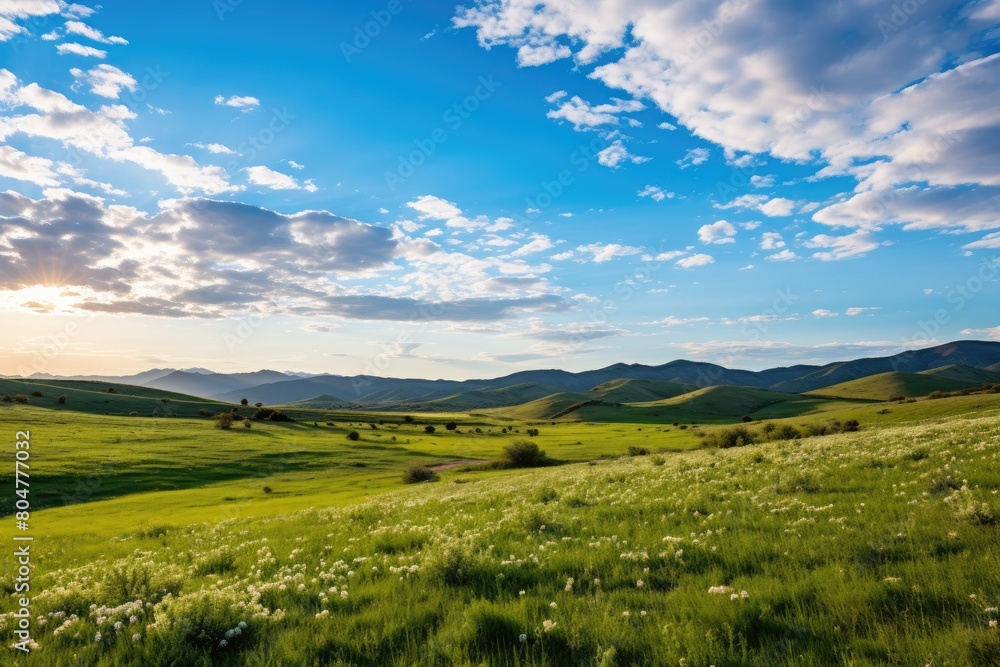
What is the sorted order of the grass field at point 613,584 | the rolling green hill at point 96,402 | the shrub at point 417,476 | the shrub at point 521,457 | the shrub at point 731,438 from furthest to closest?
the rolling green hill at point 96,402 → the shrub at point 521,457 → the shrub at point 731,438 → the shrub at point 417,476 → the grass field at point 613,584

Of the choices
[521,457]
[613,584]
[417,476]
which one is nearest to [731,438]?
[521,457]

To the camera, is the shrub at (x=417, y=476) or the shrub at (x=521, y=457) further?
the shrub at (x=521, y=457)

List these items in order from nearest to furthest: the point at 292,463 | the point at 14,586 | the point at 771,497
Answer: the point at 14,586
the point at 771,497
the point at 292,463

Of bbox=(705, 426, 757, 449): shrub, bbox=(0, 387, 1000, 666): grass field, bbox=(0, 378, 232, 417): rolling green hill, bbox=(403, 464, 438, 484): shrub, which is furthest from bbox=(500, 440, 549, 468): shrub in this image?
bbox=(0, 378, 232, 417): rolling green hill

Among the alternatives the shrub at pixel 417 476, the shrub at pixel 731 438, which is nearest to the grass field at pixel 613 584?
the shrub at pixel 417 476

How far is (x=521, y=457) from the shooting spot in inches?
2616

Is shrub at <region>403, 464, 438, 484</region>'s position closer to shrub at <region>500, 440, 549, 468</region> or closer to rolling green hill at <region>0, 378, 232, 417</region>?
shrub at <region>500, 440, 549, 468</region>

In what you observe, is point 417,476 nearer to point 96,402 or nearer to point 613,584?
point 613,584

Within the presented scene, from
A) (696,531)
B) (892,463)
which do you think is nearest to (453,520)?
(696,531)

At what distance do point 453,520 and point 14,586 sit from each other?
10.2 meters

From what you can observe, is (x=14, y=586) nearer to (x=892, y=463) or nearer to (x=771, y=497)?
(x=771, y=497)

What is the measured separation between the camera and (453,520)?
15164 millimetres

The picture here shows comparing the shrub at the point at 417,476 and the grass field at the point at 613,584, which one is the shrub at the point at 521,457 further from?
the grass field at the point at 613,584

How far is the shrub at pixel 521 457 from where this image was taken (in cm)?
6581
